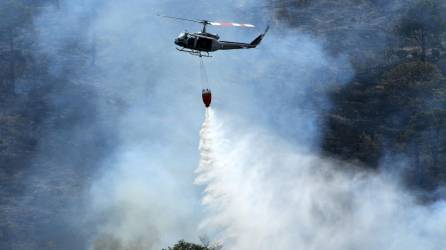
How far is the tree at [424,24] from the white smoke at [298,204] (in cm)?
1672

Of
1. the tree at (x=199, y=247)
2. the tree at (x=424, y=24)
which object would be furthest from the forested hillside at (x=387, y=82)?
the tree at (x=199, y=247)

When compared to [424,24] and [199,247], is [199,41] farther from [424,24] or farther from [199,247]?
[424,24]

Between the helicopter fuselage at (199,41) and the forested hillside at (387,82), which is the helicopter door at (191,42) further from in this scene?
the forested hillside at (387,82)

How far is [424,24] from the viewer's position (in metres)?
69.5

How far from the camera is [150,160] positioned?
2343 inches

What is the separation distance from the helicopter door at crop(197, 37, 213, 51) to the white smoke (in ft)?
35.4

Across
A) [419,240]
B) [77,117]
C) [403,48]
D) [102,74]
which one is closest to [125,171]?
[77,117]

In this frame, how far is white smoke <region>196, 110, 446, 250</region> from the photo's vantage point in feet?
173

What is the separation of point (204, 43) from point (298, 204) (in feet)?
49.4

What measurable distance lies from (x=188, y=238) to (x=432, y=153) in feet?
59.0

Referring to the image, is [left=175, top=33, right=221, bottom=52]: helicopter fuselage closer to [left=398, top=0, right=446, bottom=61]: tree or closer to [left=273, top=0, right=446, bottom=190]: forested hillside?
[left=273, top=0, right=446, bottom=190]: forested hillside

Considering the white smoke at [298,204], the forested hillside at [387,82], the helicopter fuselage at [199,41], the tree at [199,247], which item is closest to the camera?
the helicopter fuselage at [199,41]

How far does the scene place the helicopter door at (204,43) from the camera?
4538 centimetres

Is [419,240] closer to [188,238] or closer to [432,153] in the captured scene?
[432,153]
